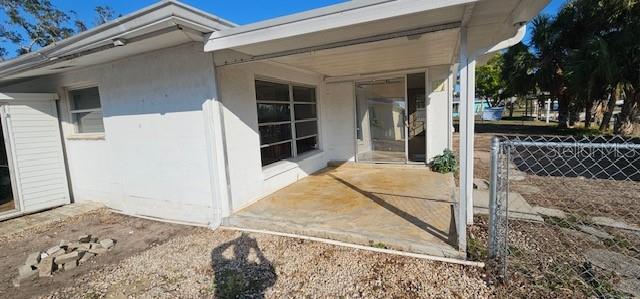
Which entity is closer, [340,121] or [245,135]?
[245,135]

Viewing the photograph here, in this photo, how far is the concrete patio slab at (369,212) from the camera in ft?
10.6

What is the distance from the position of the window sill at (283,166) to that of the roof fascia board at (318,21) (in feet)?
7.98

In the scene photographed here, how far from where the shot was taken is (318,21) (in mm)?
2768

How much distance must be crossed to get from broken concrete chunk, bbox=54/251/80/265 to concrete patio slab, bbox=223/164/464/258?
5.57 ft

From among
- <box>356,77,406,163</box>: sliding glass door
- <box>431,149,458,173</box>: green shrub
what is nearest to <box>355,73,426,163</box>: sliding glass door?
<box>356,77,406,163</box>: sliding glass door

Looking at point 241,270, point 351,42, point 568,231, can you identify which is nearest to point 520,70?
point 568,231

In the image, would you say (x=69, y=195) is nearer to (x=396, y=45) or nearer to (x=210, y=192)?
(x=210, y=192)

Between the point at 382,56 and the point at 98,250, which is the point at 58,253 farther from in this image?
the point at 382,56

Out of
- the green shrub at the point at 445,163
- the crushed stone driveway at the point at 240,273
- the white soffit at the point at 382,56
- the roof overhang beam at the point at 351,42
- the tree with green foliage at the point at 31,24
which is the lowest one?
the crushed stone driveway at the point at 240,273

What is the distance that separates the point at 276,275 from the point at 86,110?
5.34 m

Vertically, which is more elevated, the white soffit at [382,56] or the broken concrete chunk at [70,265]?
the white soffit at [382,56]

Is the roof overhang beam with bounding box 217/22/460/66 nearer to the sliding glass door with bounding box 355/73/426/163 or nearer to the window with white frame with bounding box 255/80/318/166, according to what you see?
the window with white frame with bounding box 255/80/318/166

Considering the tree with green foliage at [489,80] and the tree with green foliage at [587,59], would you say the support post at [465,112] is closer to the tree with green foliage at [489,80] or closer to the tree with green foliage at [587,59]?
the tree with green foliage at [587,59]

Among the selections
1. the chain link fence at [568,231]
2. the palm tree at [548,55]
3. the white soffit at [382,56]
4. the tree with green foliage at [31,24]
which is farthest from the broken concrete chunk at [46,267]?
the palm tree at [548,55]
